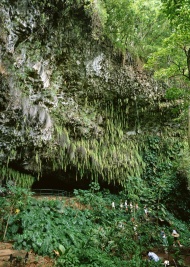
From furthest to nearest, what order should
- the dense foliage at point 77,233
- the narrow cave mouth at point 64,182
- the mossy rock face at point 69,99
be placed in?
the narrow cave mouth at point 64,182
the mossy rock face at point 69,99
the dense foliage at point 77,233

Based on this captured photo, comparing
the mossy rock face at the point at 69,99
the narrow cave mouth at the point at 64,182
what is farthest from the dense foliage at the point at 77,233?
the mossy rock face at the point at 69,99

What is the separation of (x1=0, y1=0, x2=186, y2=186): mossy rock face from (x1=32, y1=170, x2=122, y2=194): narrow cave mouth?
0.97ft

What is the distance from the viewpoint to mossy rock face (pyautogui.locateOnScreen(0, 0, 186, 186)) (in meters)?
6.84

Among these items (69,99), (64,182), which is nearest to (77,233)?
(64,182)

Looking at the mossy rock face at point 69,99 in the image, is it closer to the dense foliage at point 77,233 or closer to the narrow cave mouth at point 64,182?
the narrow cave mouth at point 64,182

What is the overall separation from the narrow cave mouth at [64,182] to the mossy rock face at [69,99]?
30 cm

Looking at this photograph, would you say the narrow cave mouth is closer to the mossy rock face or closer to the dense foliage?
the mossy rock face

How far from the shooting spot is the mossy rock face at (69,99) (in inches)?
269

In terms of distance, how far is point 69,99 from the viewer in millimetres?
8773

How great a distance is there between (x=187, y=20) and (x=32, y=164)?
5.99 m

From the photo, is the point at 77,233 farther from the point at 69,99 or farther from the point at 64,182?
the point at 69,99

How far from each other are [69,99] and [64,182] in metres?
3.29

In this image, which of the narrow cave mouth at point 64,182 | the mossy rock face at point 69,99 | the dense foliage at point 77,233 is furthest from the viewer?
the narrow cave mouth at point 64,182

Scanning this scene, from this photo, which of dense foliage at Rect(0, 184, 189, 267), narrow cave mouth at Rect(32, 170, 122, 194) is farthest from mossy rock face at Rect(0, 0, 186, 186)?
dense foliage at Rect(0, 184, 189, 267)
